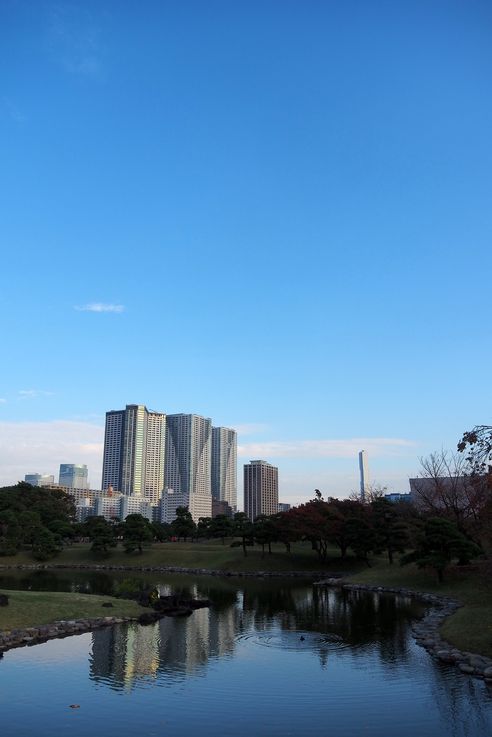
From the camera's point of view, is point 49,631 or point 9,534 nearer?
point 49,631

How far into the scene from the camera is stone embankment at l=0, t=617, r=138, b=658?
79.3ft

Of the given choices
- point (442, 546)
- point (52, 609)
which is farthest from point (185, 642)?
point (442, 546)

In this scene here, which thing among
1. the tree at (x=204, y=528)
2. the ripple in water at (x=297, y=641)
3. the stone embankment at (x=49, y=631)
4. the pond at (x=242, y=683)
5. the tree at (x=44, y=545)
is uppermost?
the tree at (x=204, y=528)

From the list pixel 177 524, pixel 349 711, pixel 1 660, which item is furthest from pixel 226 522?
pixel 349 711

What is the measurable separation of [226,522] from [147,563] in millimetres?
16037

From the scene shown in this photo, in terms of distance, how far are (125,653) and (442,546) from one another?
2707 cm

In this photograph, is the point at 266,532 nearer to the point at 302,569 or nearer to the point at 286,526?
the point at 286,526

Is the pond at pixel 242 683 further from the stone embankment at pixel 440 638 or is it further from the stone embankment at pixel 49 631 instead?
the stone embankment at pixel 49 631

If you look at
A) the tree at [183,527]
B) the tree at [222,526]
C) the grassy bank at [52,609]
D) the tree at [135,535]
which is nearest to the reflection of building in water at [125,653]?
the grassy bank at [52,609]

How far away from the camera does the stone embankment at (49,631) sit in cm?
2417

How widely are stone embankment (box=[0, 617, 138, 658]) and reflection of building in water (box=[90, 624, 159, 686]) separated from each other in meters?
0.94

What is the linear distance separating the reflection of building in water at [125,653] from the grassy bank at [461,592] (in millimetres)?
12436

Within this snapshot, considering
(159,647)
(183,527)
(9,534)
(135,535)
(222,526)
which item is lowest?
(159,647)

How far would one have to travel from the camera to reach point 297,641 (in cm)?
2614
